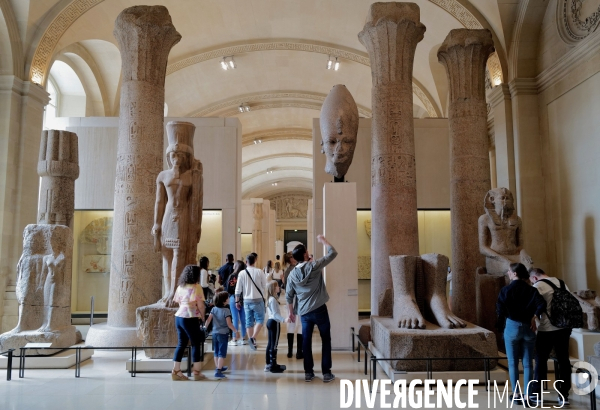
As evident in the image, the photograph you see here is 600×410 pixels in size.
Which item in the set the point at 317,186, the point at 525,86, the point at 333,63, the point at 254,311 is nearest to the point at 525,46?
the point at 525,86

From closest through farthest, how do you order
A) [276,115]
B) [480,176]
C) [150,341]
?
[150,341] → [480,176] → [276,115]

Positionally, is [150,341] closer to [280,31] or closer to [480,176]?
[480,176]

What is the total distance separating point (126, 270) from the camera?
29.7 feet

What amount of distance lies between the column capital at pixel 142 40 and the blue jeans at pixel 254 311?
4607 millimetres

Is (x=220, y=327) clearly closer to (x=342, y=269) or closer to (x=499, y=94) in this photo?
(x=342, y=269)

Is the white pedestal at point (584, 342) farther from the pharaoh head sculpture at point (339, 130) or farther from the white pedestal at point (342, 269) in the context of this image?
the pharaoh head sculpture at point (339, 130)

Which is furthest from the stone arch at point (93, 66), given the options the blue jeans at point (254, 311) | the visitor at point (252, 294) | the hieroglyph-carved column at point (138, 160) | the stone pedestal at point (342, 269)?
the stone pedestal at point (342, 269)

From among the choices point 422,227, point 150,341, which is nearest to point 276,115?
point 422,227

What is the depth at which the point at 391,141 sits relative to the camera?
8625 millimetres

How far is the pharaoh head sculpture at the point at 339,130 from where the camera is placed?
27.8 ft

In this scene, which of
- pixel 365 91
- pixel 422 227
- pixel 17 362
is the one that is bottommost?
pixel 17 362

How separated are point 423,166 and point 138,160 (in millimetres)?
7722

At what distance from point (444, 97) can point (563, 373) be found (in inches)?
522

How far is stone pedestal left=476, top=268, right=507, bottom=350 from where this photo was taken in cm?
789
